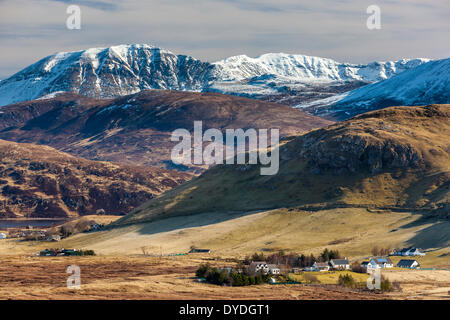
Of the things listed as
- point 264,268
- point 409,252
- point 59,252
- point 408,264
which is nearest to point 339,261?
point 408,264

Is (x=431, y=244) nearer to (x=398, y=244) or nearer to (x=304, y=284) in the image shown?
(x=398, y=244)

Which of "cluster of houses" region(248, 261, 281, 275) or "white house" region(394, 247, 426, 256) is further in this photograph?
"white house" region(394, 247, 426, 256)

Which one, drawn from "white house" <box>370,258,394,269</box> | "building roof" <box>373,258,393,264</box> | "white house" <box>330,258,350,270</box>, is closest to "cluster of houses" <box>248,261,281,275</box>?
"white house" <box>330,258,350,270</box>

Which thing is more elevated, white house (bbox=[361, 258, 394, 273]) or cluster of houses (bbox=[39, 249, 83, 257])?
white house (bbox=[361, 258, 394, 273])

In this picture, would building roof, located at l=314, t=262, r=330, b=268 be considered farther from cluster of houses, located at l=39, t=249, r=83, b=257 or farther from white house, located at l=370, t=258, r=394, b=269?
cluster of houses, located at l=39, t=249, r=83, b=257

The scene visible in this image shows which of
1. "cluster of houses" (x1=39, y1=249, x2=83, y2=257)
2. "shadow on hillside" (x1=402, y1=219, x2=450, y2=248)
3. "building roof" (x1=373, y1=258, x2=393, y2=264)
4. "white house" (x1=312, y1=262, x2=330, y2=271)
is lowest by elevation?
"cluster of houses" (x1=39, y1=249, x2=83, y2=257)

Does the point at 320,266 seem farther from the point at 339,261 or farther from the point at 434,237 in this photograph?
the point at 434,237

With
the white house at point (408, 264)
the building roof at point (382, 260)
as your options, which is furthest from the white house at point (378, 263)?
the white house at point (408, 264)

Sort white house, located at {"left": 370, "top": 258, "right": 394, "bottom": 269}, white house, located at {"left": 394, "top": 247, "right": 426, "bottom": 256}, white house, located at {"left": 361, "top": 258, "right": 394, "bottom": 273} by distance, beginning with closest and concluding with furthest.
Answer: white house, located at {"left": 361, "top": 258, "right": 394, "bottom": 273} → white house, located at {"left": 370, "top": 258, "right": 394, "bottom": 269} → white house, located at {"left": 394, "top": 247, "right": 426, "bottom": 256}
